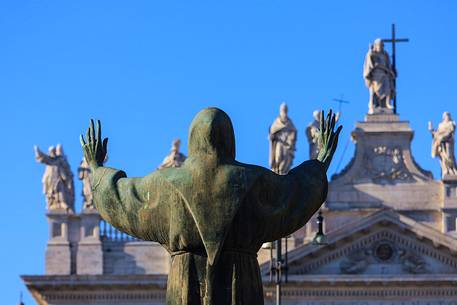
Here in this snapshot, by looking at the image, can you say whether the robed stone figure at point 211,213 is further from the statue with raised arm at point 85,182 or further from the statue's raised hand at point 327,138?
the statue with raised arm at point 85,182

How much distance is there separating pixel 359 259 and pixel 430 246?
2.15 m

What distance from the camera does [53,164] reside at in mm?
60188

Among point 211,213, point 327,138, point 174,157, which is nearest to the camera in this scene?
point 211,213

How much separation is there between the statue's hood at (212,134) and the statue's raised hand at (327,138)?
0.67 metres

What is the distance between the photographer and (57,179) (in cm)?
6016

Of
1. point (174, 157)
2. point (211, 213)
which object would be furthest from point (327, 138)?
point (174, 157)

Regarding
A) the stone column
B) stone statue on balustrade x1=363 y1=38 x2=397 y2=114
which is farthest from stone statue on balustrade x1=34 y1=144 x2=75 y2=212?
stone statue on balustrade x1=363 y1=38 x2=397 y2=114

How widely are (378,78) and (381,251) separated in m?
5.18

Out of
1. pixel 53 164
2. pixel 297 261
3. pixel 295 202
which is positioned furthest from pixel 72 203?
pixel 295 202

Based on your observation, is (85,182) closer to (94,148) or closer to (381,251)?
(381,251)

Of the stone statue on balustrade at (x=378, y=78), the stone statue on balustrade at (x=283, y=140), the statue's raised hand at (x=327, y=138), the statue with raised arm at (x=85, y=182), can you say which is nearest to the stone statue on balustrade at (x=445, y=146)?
the stone statue on balustrade at (x=378, y=78)

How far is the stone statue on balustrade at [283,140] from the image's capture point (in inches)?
2315

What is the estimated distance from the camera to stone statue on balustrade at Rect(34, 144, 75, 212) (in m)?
60.2

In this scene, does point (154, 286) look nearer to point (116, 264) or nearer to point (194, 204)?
point (116, 264)
